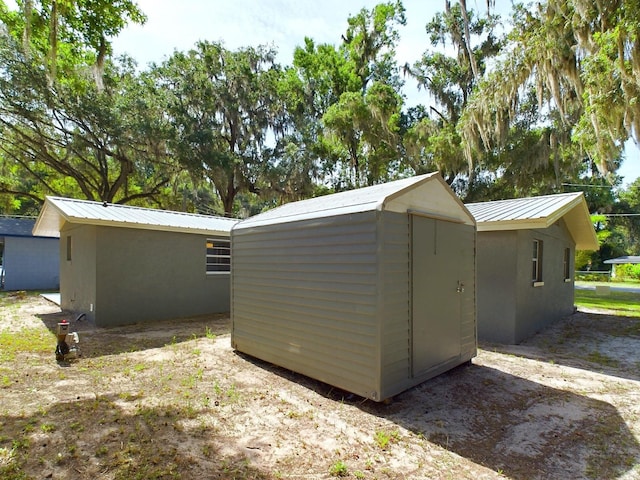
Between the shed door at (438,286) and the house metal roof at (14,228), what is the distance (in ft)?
54.5

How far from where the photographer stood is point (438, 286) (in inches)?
169

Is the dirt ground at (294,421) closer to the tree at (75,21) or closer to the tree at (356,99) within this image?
the tree at (75,21)

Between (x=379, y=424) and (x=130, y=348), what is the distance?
4.59 metres

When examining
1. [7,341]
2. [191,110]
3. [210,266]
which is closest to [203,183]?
[191,110]

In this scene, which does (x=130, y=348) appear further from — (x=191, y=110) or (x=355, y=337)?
(x=191, y=110)

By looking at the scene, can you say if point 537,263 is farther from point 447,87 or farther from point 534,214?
point 447,87

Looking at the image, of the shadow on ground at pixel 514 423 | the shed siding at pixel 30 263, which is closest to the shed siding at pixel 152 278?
the shadow on ground at pixel 514 423

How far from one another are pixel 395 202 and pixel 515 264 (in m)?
3.92

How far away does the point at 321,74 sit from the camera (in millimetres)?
18844

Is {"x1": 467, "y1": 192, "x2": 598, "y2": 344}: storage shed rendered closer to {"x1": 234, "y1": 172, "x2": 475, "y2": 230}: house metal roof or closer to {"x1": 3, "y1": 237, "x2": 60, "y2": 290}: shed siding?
{"x1": 234, "y1": 172, "x2": 475, "y2": 230}: house metal roof

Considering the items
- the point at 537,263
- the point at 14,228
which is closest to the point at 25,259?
the point at 14,228

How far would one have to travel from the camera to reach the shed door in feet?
13.0

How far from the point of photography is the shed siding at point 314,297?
3557 millimetres

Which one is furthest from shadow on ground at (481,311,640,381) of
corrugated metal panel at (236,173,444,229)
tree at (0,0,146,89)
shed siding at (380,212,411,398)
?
tree at (0,0,146,89)
